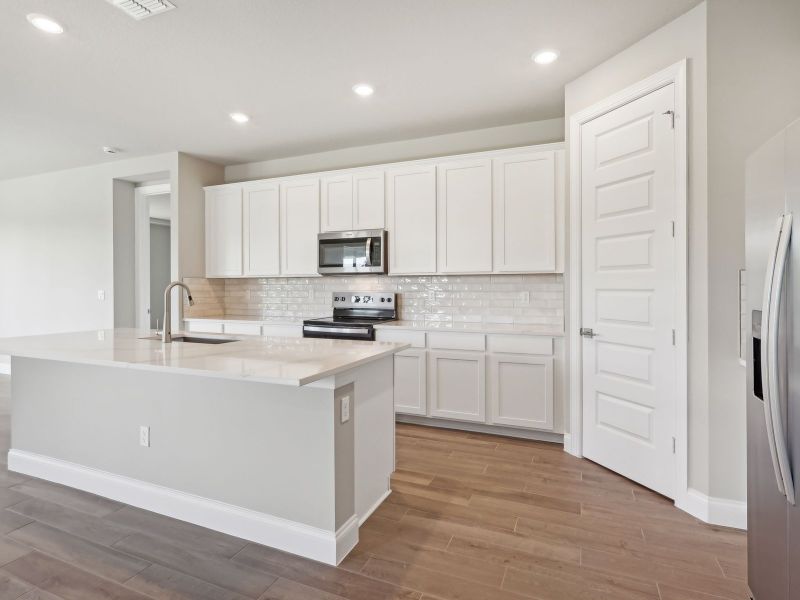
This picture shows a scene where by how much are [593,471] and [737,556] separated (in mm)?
962

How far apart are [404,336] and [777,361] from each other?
2.81 metres

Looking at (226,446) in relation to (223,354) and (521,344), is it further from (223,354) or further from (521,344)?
(521,344)

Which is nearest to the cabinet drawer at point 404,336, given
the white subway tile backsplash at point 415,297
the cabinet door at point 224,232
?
the white subway tile backsplash at point 415,297

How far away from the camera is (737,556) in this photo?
6.36 feet

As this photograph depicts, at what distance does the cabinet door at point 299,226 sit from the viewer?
4.52 metres

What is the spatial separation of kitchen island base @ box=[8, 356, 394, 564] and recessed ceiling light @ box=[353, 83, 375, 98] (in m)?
2.10

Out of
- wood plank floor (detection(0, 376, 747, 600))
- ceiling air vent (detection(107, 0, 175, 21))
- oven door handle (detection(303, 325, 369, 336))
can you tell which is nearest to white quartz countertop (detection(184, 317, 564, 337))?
oven door handle (detection(303, 325, 369, 336))

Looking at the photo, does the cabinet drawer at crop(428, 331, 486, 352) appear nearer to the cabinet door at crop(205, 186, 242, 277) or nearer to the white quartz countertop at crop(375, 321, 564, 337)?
the white quartz countertop at crop(375, 321, 564, 337)

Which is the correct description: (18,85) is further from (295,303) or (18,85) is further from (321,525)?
(321,525)

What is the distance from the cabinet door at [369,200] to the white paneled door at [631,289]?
186 cm

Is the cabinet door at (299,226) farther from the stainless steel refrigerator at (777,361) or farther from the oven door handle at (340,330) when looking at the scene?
the stainless steel refrigerator at (777,361)

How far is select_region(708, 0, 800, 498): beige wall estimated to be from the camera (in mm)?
2113

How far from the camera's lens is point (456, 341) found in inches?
143

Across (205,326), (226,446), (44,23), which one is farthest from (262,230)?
(226,446)
